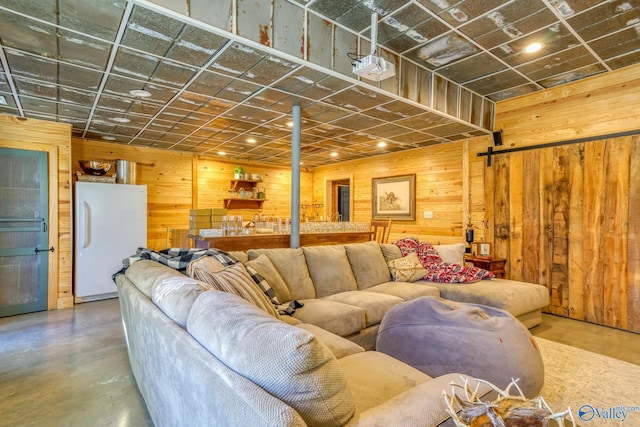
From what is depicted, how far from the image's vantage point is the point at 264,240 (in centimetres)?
391

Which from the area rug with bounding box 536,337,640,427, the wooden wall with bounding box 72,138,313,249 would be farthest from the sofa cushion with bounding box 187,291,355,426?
the wooden wall with bounding box 72,138,313,249

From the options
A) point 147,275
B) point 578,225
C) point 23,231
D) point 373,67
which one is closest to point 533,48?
point 373,67

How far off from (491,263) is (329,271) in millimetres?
2367

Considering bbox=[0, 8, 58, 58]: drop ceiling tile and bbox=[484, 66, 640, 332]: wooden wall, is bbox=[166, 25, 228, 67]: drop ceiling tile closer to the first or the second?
bbox=[0, 8, 58, 58]: drop ceiling tile

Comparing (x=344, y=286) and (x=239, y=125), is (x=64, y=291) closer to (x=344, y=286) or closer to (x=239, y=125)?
(x=239, y=125)

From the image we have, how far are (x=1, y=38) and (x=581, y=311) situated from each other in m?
5.88

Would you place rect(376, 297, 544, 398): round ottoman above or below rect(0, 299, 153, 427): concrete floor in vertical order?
above

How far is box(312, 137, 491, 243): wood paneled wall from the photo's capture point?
5016mm

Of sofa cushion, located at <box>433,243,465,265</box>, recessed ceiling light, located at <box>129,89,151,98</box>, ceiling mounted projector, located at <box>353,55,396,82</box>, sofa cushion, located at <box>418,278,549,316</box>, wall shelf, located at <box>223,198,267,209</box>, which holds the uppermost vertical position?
recessed ceiling light, located at <box>129,89,151,98</box>

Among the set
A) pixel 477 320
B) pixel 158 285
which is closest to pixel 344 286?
pixel 477 320

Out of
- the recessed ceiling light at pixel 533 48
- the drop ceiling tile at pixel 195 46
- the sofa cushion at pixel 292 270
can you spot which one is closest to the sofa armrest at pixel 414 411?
the sofa cushion at pixel 292 270

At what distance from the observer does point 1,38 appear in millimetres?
2258

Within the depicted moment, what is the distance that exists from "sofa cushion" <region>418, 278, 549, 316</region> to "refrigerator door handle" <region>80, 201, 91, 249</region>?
4.59 metres

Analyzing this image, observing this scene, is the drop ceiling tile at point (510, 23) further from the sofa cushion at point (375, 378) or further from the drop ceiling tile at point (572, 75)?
the sofa cushion at point (375, 378)
